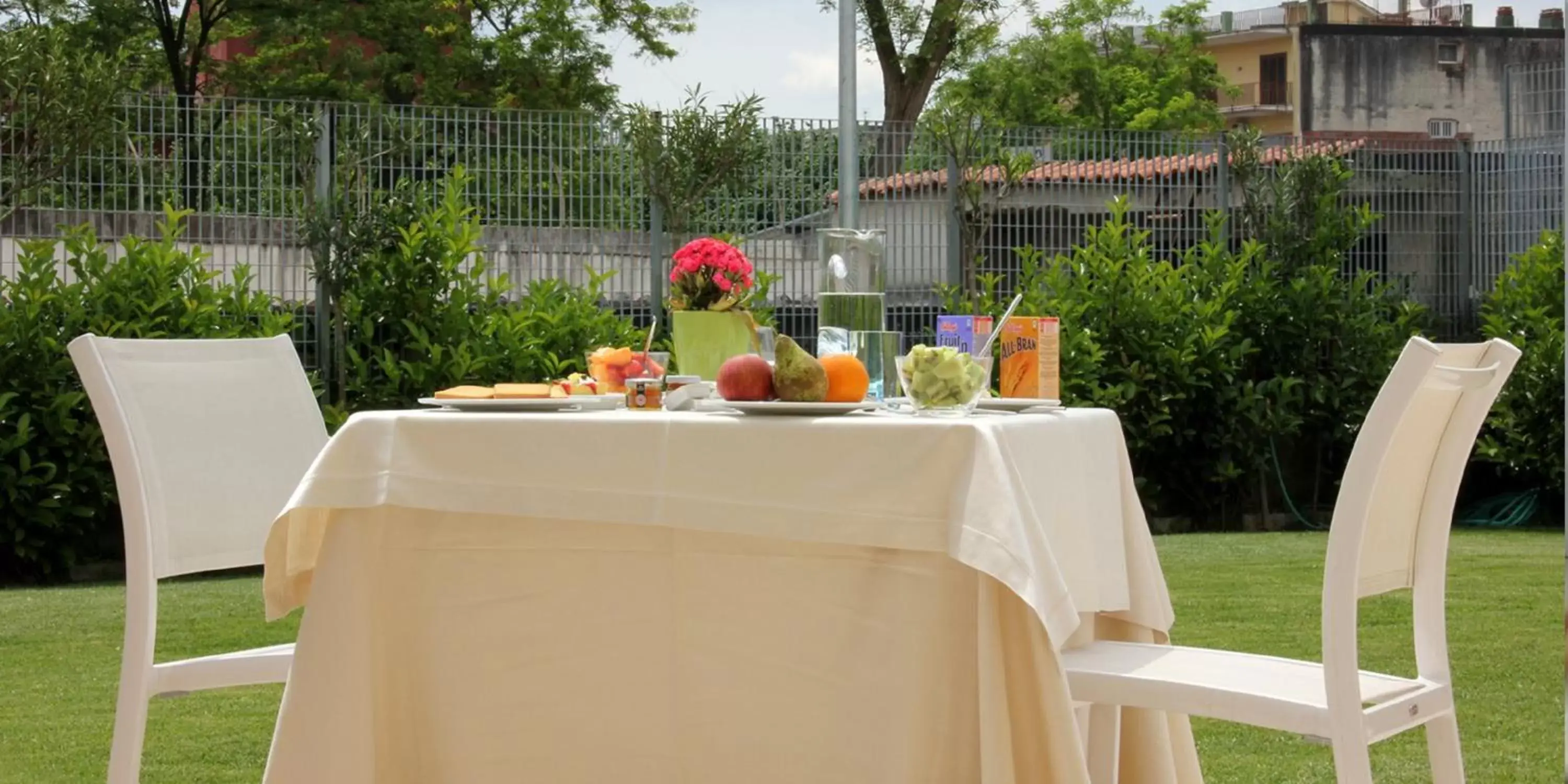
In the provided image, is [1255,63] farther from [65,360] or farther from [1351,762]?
[1351,762]

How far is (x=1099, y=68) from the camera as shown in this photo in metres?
40.4

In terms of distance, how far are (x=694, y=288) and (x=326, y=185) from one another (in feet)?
19.3

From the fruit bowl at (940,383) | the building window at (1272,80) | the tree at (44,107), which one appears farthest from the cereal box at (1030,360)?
the building window at (1272,80)

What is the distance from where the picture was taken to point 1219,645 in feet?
18.3

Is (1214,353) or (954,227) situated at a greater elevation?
(954,227)

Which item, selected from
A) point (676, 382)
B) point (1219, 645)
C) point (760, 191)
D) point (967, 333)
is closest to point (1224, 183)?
point (760, 191)

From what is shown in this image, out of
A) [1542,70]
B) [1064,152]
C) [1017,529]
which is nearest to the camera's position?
[1017,529]

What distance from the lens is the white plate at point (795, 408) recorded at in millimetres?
2594

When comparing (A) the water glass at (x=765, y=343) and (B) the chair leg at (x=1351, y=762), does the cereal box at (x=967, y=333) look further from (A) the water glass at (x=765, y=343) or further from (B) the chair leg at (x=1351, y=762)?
(B) the chair leg at (x=1351, y=762)

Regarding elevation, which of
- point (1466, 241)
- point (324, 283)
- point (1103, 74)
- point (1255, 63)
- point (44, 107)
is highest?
point (1255, 63)

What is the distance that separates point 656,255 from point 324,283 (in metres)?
1.73

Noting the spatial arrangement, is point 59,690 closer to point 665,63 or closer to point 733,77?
point 733,77

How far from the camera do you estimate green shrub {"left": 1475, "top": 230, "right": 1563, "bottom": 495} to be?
9.67m

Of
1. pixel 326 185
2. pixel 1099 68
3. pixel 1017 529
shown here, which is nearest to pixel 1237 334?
pixel 326 185
